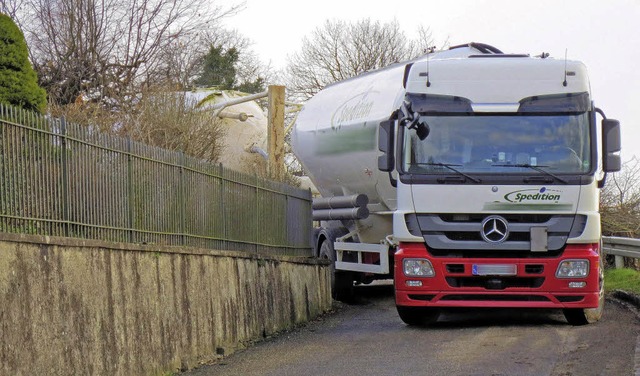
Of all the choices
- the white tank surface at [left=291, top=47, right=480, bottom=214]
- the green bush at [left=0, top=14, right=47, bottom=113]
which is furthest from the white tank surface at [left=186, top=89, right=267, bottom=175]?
the green bush at [left=0, top=14, right=47, bottom=113]

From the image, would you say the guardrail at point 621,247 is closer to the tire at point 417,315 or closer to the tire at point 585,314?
the tire at point 585,314

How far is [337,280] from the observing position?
21.1 meters

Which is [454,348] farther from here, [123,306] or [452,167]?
[123,306]

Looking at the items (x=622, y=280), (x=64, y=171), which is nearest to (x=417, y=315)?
(x=64, y=171)

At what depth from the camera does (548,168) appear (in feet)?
49.7

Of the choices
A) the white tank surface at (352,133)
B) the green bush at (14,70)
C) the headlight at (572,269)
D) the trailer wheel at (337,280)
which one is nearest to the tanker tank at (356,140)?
the white tank surface at (352,133)

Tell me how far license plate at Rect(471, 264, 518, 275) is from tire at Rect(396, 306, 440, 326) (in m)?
1.24

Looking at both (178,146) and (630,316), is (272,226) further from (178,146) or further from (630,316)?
(178,146)

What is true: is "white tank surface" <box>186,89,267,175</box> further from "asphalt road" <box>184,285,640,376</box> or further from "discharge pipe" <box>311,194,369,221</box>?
"asphalt road" <box>184,285,640,376</box>

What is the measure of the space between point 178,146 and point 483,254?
11.2 metres

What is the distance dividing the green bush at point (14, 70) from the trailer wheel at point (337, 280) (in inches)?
317

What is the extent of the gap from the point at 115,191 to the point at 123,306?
4.23ft

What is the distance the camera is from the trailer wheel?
69.0ft

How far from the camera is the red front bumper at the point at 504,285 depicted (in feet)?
49.3
